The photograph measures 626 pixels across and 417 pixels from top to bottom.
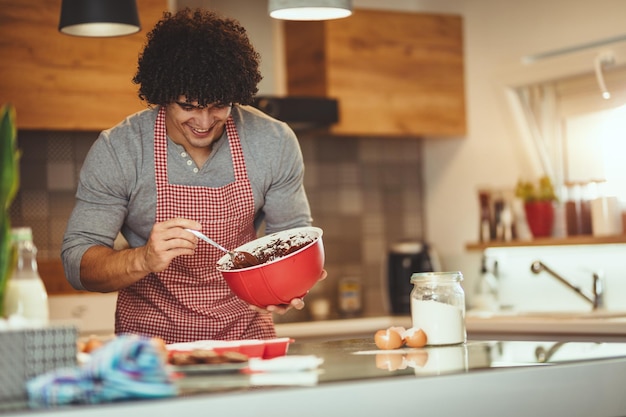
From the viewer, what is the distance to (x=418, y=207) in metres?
4.86

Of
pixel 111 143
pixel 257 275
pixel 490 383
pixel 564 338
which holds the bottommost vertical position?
pixel 564 338

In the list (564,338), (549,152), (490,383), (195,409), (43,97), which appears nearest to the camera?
(195,409)

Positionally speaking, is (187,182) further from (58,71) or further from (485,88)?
(485,88)

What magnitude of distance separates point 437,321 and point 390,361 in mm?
280

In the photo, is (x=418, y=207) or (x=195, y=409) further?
(x=418, y=207)

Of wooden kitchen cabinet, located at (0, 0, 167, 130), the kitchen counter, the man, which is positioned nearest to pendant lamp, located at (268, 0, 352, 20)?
the man

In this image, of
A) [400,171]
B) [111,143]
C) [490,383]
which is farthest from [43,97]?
[490,383]

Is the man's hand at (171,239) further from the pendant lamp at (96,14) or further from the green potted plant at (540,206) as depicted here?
the green potted plant at (540,206)

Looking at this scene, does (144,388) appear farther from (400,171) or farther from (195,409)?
(400,171)

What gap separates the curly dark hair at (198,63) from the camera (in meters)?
1.97

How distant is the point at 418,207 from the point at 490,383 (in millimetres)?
3547

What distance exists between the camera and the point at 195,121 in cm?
203

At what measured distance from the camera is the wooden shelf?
366 cm

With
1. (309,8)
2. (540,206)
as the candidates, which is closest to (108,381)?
(309,8)
